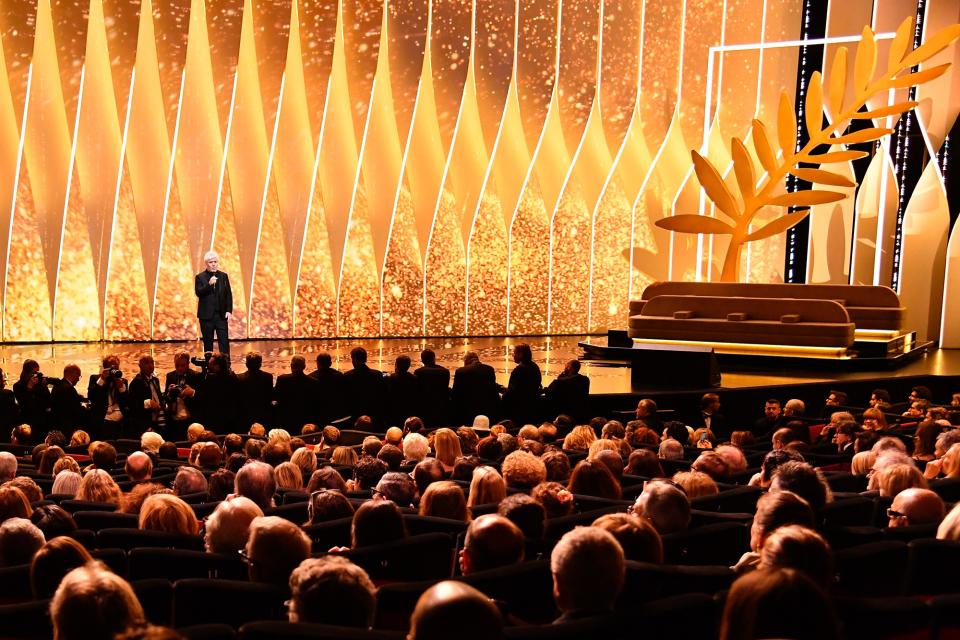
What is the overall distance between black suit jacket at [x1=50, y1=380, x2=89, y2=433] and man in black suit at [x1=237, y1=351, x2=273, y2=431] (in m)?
1.26

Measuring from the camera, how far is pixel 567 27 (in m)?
15.9

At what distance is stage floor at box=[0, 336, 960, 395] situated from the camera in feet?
33.2

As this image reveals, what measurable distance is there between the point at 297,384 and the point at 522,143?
29.5 feet

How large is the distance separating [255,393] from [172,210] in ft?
21.5

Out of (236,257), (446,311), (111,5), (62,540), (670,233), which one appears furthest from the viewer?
(670,233)

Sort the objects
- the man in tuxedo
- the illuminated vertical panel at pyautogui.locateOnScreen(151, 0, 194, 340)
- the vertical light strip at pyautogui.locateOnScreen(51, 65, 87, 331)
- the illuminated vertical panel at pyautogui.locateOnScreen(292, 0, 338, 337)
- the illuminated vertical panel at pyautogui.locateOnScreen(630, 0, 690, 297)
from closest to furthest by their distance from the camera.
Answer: the man in tuxedo → the vertical light strip at pyautogui.locateOnScreen(51, 65, 87, 331) → the illuminated vertical panel at pyautogui.locateOnScreen(151, 0, 194, 340) → the illuminated vertical panel at pyautogui.locateOnScreen(292, 0, 338, 337) → the illuminated vertical panel at pyautogui.locateOnScreen(630, 0, 690, 297)

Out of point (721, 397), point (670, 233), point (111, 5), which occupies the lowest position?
→ point (721, 397)

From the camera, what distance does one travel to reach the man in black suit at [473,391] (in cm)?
823

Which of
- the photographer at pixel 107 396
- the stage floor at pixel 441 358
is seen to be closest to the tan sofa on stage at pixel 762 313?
the stage floor at pixel 441 358

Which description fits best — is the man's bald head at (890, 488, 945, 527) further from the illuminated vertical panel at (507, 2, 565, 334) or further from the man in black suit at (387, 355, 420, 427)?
the illuminated vertical panel at (507, 2, 565, 334)

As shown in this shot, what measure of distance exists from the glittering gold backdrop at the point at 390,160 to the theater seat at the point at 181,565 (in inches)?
448

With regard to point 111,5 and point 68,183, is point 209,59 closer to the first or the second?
point 111,5

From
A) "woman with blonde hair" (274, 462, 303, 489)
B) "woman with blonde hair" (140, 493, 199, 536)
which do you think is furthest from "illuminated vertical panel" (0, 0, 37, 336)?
"woman with blonde hair" (140, 493, 199, 536)

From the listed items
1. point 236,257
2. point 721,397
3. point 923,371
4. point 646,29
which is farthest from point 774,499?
point 646,29
